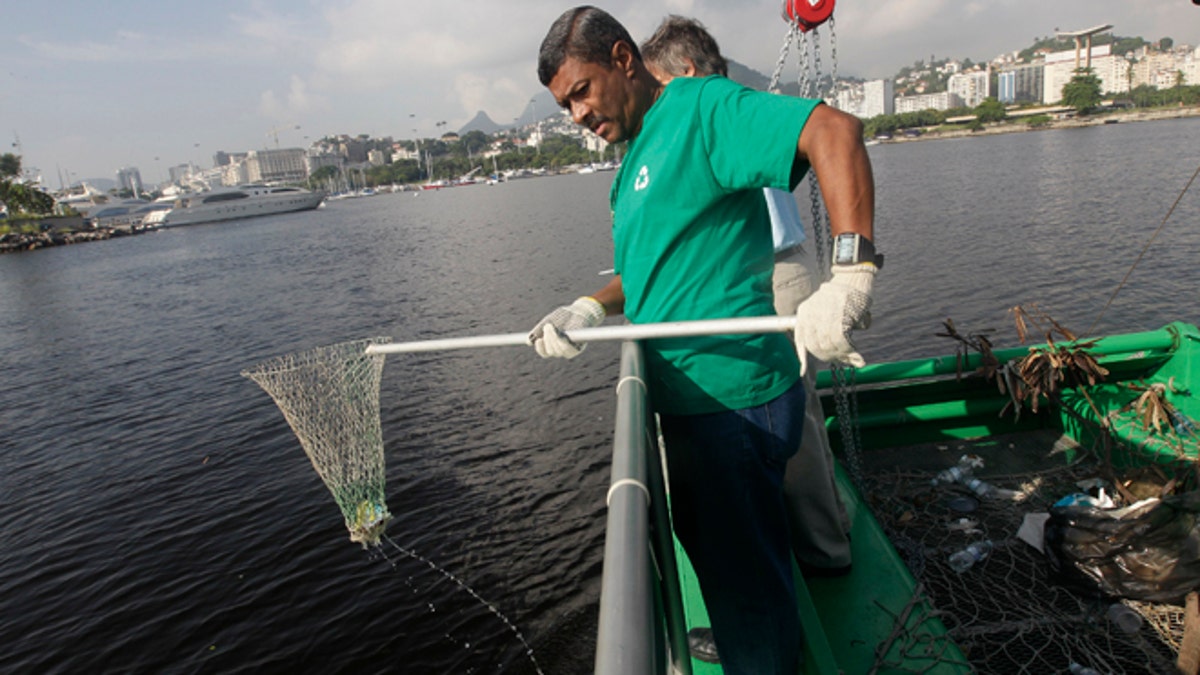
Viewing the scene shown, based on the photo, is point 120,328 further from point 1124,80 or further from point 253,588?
point 1124,80

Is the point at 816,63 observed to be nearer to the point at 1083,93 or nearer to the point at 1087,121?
the point at 1087,121

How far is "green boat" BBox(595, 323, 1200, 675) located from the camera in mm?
1478

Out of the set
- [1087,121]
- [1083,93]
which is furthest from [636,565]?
[1083,93]

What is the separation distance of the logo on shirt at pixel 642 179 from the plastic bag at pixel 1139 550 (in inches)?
122

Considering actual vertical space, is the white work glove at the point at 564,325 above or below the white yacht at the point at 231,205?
below

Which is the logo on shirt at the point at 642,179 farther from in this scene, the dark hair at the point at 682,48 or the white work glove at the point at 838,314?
the dark hair at the point at 682,48

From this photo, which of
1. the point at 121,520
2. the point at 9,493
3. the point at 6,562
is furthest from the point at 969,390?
the point at 9,493

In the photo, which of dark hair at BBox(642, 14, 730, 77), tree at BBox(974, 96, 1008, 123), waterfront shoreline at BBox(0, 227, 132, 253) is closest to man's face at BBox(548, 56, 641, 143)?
dark hair at BBox(642, 14, 730, 77)

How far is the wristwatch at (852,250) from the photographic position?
1.83 meters

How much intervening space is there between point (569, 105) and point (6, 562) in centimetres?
1062

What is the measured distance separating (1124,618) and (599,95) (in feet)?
11.6

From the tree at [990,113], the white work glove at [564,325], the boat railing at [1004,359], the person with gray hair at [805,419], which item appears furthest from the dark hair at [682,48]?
the tree at [990,113]

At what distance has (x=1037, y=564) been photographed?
13.0ft

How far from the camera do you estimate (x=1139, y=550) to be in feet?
11.1
